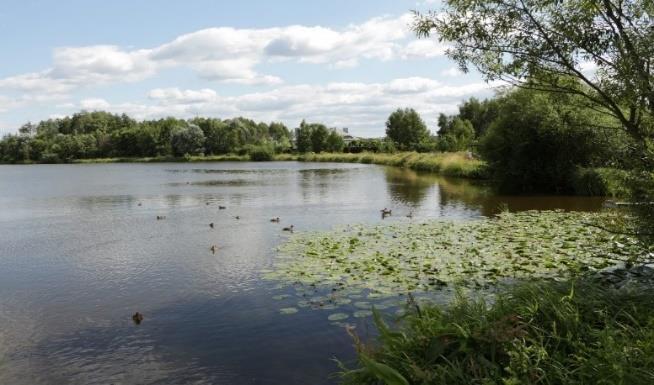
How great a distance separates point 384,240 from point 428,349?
36.6ft

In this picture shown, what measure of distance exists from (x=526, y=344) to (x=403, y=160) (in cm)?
6672

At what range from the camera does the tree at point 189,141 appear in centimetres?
12525

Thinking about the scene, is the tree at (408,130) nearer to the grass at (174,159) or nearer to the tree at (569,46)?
the grass at (174,159)

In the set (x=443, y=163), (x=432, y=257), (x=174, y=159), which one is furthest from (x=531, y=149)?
(x=174, y=159)

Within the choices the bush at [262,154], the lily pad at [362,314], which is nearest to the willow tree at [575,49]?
the lily pad at [362,314]

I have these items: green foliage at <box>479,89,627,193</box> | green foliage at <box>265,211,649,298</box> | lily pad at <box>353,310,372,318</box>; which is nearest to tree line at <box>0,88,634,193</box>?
green foliage at <box>479,89,627,193</box>

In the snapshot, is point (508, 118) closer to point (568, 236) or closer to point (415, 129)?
point (568, 236)

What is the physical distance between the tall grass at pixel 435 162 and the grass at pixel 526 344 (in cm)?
3029

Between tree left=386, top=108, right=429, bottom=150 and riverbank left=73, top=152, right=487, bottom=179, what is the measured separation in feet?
48.8

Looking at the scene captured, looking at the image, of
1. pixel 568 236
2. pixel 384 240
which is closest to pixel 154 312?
pixel 384 240

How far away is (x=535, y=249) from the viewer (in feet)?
46.5

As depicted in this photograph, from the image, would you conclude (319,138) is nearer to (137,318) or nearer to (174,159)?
(174,159)

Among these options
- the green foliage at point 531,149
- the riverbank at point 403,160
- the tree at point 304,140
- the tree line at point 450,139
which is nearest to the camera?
the tree line at point 450,139

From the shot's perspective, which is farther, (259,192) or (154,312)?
(259,192)
